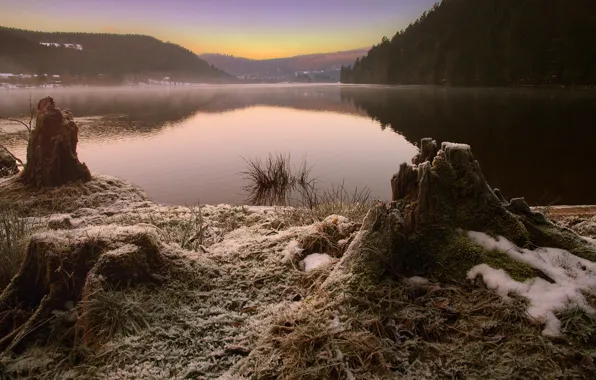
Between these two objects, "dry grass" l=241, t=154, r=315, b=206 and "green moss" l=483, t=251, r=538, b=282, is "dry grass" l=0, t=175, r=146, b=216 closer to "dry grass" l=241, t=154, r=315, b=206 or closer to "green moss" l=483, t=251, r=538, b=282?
"dry grass" l=241, t=154, r=315, b=206

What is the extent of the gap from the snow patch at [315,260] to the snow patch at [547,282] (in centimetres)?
143

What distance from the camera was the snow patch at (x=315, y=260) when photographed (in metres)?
4.24

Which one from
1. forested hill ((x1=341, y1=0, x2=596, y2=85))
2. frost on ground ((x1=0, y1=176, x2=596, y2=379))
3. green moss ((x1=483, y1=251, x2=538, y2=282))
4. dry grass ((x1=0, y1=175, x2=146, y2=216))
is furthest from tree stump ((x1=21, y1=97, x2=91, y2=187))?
forested hill ((x1=341, y1=0, x2=596, y2=85))

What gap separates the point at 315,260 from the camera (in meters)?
4.40

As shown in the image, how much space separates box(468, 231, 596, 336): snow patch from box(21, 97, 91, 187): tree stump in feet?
35.5

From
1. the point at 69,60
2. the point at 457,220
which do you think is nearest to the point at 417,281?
the point at 457,220

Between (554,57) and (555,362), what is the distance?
74.7 meters

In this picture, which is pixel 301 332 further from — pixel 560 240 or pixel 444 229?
pixel 560 240

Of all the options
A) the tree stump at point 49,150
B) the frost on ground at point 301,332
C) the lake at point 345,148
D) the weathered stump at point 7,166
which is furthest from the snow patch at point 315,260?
the weathered stump at point 7,166

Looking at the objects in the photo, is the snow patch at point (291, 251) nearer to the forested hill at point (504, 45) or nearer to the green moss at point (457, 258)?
the green moss at point (457, 258)

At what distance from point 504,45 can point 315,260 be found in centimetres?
8519

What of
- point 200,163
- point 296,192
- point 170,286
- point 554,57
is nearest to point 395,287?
point 170,286

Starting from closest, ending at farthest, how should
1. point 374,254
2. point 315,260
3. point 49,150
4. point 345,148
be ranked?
point 374,254
point 315,260
point 49,150
point 345,148

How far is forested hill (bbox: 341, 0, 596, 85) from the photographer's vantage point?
59375 millimetres
